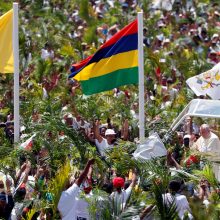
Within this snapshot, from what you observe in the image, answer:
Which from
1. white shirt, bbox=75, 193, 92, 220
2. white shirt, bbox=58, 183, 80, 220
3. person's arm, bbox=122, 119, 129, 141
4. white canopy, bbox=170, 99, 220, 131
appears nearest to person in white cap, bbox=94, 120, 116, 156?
person's arm, bbox=122, 119, 129, 141

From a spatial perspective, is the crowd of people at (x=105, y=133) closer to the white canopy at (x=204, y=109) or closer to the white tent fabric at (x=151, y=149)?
the white tent fabric at (x=151, y=149)

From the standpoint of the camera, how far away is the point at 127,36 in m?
17.6

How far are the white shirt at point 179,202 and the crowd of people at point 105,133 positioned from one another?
0.05 feet

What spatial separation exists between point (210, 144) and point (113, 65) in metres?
2.19

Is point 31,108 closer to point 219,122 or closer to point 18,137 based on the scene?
Result: point 18,137

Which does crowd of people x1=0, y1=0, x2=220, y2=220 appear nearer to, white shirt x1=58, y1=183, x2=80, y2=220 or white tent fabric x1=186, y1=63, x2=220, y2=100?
white shirt x1=58, y1=183, x2=80, y2=220

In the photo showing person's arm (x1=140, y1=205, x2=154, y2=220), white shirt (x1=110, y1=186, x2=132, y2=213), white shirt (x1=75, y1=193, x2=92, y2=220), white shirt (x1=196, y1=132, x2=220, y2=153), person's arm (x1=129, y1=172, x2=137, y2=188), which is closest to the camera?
person's arm (x1=140, y1=205, x2=154, y2=220)

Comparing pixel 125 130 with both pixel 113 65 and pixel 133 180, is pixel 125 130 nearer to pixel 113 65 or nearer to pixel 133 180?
pixel 113 65

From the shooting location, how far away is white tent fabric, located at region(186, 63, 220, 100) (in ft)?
58.8

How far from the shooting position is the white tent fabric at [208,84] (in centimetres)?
1793

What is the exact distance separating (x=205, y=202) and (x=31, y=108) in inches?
313

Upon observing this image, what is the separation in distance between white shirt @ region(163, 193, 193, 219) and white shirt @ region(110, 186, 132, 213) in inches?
19.6

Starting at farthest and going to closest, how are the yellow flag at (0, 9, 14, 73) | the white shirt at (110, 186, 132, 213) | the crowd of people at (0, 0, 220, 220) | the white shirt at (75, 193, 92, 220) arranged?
the yellow flag at (0, 9, 14, 73) < the white shirt at (75, 193, 92, 220) < the crowd of people at (0, 0, 220, 220) < the white shirt at (110, 186, 132, 213)

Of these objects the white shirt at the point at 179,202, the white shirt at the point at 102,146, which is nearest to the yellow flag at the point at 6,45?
the white shirt at the point at 102,146
